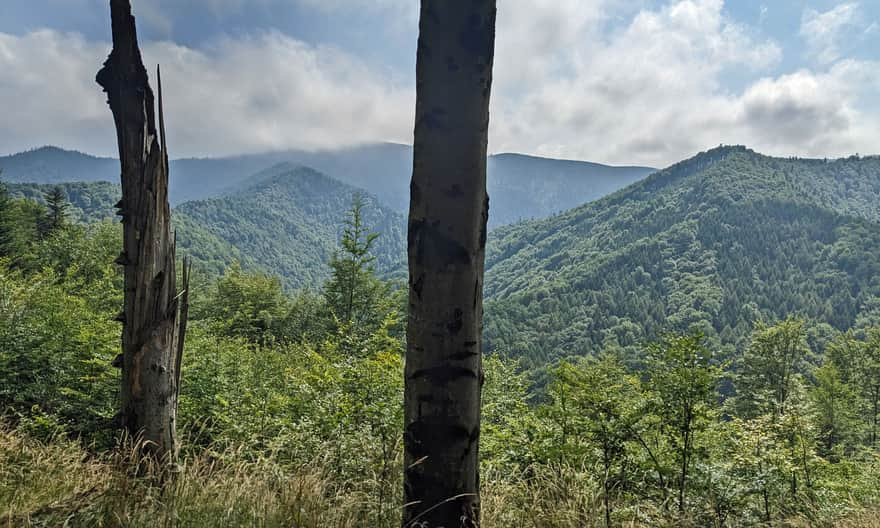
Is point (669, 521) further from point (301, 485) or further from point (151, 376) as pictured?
point (151, 376)

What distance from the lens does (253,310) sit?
2838cm

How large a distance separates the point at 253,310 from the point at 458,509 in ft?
95.2

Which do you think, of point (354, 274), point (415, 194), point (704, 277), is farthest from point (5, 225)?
point (704, 277)

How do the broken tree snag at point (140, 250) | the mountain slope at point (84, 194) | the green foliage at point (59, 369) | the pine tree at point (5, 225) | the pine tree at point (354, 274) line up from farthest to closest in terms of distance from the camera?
1. the mountain slope at point (84, 194)
2. the pine tree at point (5, 225)
3. the pine tree at point (354, 274)
4. the green foliage at point (59, 369)
5. the broken tree snag at point (140, 250)

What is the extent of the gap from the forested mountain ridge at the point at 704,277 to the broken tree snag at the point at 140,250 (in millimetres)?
89638

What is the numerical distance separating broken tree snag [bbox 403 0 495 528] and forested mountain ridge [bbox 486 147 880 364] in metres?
90.4

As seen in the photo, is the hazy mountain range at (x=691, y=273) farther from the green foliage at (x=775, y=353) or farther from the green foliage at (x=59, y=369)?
the green foliage at (x=59, y=369)

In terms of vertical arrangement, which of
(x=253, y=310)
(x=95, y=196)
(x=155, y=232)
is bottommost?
(x=253, y=310)

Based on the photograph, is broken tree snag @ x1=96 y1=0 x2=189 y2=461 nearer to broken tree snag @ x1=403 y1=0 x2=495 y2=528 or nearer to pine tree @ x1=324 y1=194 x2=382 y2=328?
broken tree snag @ x1=403 y1=0 x2=495 y2=528

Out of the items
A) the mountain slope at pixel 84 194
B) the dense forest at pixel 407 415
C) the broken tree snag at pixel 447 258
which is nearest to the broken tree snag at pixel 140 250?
the dense forest at pixel 407 415

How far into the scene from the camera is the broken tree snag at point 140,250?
3201 millimetres

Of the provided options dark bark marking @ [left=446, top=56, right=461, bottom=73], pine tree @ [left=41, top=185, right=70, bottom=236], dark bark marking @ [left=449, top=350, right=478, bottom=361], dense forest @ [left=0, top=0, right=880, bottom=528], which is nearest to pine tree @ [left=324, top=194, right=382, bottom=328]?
dense forest @ [left=0, top=0, right=880, bottom=528]

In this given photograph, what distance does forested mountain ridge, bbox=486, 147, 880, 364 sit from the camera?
108m

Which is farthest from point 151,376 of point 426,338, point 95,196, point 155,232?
point 95,196
